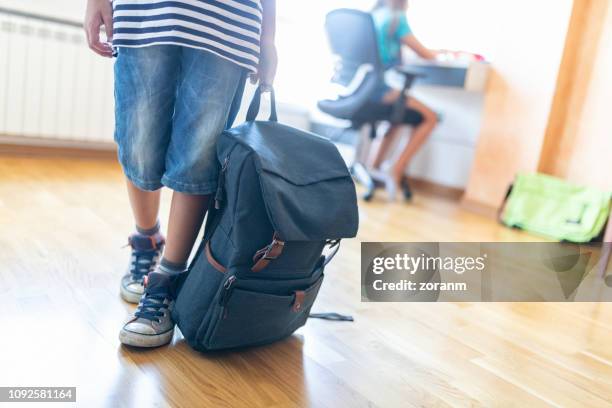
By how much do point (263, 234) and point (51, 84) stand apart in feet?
7.21

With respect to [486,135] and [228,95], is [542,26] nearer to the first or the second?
[486,135]

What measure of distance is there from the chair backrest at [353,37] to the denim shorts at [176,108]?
63.2 inches

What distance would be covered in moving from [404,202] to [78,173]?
5.27 ft

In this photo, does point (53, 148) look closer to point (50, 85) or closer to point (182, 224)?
point (50, 85)

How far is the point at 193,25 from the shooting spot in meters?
1.04

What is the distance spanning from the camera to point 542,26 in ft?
8.73

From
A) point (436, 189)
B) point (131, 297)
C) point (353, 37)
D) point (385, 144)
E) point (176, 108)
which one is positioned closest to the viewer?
point (176, 108)

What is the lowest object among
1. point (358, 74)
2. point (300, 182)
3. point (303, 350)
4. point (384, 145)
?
point (303, 350)

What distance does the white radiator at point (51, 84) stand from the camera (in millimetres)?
2641

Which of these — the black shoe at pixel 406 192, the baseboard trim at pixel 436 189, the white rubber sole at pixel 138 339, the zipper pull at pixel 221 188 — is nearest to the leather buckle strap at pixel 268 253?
the zipper pull at pixel 221 188

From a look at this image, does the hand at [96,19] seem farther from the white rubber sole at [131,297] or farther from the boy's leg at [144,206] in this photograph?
the white rubber sole at [131,297]

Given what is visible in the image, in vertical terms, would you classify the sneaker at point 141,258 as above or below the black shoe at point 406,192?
above

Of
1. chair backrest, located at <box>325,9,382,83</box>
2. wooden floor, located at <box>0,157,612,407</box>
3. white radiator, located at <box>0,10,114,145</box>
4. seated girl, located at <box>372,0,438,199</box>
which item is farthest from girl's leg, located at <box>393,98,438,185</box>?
white radiator, located at <box>0,10,114,145</box>

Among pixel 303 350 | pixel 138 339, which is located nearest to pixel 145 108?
pixel 138 339
